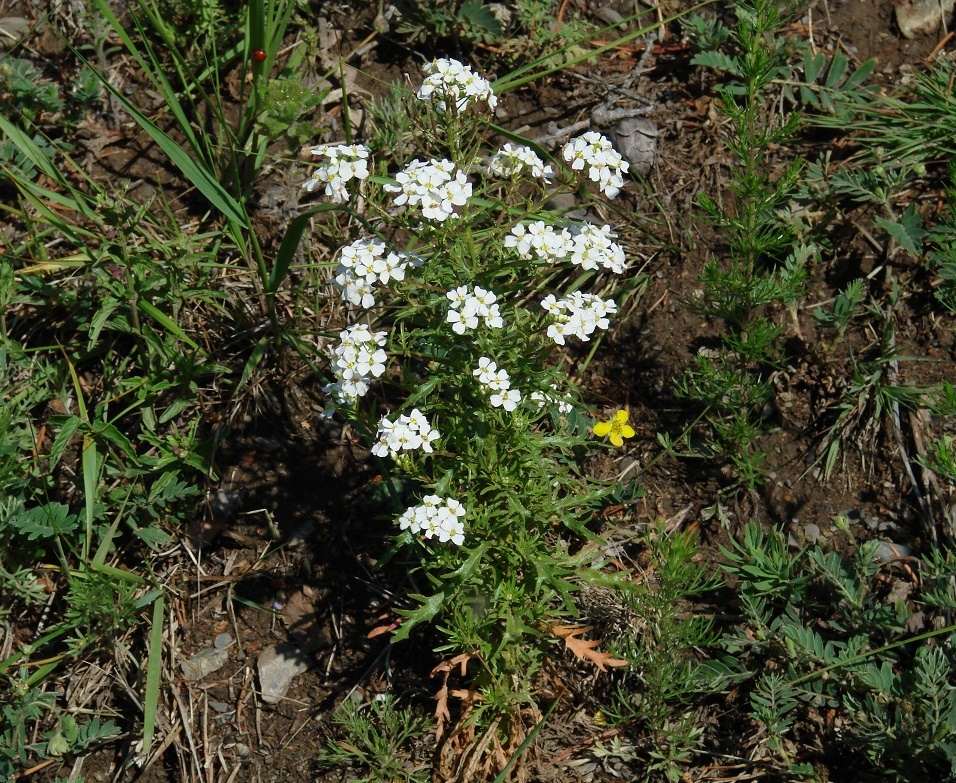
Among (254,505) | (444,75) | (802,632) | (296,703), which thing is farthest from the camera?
(254,505)

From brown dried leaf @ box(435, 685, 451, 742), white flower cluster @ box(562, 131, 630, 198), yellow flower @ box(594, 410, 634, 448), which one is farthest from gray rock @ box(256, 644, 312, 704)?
white flower cluster @ box(562, 131, 630, 198)

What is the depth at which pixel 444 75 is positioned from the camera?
8.52 ft

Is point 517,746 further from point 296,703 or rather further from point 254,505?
point 254,505

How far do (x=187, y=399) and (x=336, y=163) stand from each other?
150 centimetres

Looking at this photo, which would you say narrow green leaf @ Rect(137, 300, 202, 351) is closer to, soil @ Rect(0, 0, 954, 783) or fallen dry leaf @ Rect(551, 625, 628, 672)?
soil @ Rect(0, 0, 954, 783)

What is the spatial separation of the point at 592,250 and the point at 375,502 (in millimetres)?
1434

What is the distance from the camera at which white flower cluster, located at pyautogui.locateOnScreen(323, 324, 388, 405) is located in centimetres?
257

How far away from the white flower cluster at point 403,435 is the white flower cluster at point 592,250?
0.66 meters

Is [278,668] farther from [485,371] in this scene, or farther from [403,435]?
[485,371]

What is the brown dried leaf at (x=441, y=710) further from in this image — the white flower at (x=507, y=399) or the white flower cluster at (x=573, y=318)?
the white flower cluster at (x=573, y=318)

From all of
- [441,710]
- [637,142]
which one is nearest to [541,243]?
[441,710]

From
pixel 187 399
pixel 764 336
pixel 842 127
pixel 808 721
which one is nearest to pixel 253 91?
pixel 187 399

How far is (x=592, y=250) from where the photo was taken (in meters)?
2.67

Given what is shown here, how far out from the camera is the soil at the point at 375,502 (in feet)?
10.6
